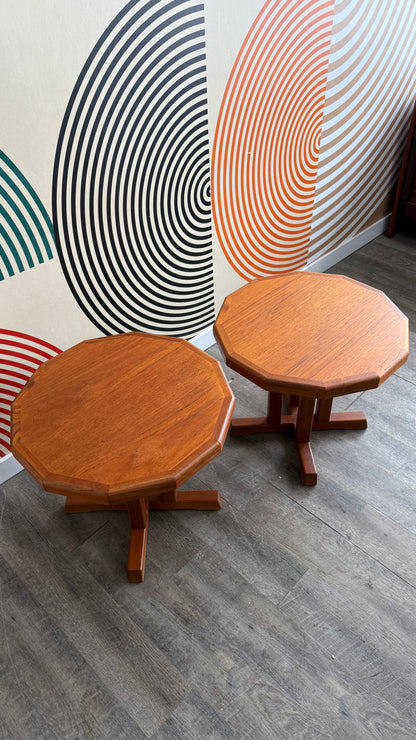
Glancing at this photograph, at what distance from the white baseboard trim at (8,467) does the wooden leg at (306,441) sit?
1.18 m

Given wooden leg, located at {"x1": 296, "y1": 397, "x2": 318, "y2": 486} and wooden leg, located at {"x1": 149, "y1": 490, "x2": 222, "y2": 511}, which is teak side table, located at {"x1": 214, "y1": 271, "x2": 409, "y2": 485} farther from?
wooden leg, located at {"x1": 149, "y1": 490, "x2": 222, "y2": 511}

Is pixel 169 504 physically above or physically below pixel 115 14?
below

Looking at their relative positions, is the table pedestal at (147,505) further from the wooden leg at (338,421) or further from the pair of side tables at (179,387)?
the wooden leg at (338,421)

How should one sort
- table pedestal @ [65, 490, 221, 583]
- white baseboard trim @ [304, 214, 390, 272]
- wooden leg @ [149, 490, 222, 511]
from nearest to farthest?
table pedestal @ [65, 490, 221, 583] < wooden leg @ [149, 490, 222, 511] < white baseboard trim @ [304, 214, 390, 272]

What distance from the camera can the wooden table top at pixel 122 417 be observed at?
1573mm

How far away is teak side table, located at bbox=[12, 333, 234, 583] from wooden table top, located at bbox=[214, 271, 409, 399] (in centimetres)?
18

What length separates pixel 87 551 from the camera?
6.84 ft

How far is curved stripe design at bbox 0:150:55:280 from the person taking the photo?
1.84 m

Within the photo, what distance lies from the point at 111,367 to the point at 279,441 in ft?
2.92

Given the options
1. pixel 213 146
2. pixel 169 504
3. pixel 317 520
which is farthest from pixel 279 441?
pixel 213 146

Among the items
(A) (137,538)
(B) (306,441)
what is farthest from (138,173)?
(A) (137,538)

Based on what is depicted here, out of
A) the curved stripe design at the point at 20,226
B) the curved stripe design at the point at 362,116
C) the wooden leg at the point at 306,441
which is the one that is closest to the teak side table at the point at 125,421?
the curved stripe design at the point at 20,226

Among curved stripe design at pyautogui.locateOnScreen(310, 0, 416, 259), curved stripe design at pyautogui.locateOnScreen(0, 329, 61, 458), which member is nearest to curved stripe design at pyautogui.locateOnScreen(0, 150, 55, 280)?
curved stripe design at pyautogui.locateOnScreen(0, 329, 61, 458)

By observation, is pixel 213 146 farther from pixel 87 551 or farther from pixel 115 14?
pixel 87 551
